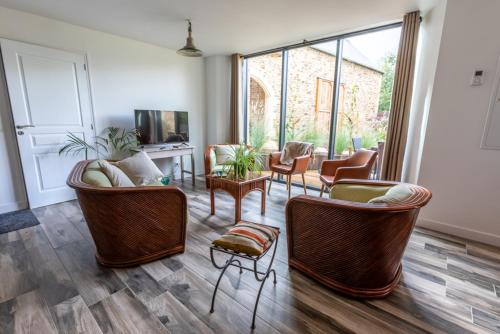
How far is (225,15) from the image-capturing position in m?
2.87

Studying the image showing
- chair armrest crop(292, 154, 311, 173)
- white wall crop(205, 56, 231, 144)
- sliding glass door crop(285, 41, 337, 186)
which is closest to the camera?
chair armrest crop(292, 154, 311, 173)

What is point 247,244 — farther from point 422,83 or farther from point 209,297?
point 422,83

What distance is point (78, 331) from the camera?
135 cm

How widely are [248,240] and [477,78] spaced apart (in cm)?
266

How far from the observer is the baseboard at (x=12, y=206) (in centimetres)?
293

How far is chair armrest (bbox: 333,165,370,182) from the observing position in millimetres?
2920

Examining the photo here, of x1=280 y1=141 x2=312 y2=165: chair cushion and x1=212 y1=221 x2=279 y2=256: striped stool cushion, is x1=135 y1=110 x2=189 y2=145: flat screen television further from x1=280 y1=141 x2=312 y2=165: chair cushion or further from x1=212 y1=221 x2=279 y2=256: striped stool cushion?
x1=212 y1=221 x2=279 y2=256: striped stool cushion

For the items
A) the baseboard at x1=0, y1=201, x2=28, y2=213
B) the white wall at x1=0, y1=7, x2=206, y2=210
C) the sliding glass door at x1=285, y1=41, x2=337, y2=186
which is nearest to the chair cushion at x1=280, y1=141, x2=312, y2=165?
the sliding glass door at x1=285, y1=41, x2=337, y2=186

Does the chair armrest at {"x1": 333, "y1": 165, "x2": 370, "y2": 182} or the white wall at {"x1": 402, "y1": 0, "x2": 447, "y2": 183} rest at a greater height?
the white wall at {"x1": 402, "y1": 0, "x2": 447, "y2": 183}

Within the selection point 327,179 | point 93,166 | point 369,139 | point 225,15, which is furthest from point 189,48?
point 369,139

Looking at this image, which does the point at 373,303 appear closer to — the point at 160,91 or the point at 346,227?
the point at 346,227

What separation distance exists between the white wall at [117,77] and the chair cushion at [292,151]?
1.95m

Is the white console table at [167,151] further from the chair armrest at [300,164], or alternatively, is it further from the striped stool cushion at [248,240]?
the striped stool cushion at [248,240]

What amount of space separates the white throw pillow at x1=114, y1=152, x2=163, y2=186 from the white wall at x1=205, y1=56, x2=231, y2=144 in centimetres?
246
